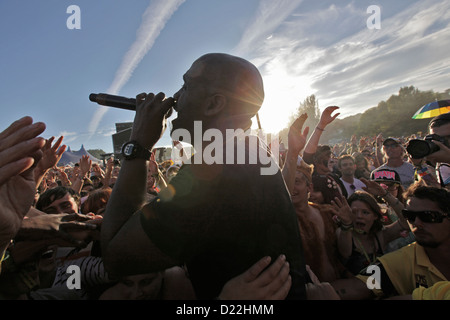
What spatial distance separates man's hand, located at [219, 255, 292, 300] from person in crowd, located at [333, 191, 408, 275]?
206 cm

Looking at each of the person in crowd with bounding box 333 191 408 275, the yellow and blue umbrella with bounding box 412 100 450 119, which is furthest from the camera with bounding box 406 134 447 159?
the yellow and blue umbrella with bounding box 412 100 450 119

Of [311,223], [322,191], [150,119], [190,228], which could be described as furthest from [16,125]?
[322,191]

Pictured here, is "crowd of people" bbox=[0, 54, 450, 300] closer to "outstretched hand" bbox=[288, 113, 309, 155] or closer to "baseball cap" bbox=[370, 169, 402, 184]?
"outstretched hand" bbox=[288, 113, 309, 155]

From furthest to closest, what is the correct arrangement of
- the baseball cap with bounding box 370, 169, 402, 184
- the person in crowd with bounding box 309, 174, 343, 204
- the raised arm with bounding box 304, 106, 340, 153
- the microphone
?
the baseball cap with bounding box 370, 169, 402, 184 < the person in crowd with bounding box 309, 174, 343, 204 < the raised arm with bounding box 304, 106, 340, 153 < the microphone

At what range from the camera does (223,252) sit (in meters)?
1.06

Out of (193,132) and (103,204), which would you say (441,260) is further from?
(103,204)

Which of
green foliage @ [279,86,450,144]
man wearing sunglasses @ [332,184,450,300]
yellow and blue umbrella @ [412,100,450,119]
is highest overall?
green foliage @ [279,86,450,144]

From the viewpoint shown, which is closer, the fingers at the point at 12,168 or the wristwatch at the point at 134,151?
the fingers at the point at 12,168

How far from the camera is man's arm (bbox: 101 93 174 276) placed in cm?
99

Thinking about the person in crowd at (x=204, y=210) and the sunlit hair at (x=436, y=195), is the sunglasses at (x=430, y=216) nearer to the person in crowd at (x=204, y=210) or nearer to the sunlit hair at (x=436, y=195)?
the sunlit hair at (x=436, y=195)

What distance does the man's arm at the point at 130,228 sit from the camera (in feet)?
3.25

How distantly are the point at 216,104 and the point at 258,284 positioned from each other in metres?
0.92

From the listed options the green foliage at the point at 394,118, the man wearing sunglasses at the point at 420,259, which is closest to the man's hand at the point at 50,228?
the man wearing sunglasses at the point at 420,259
